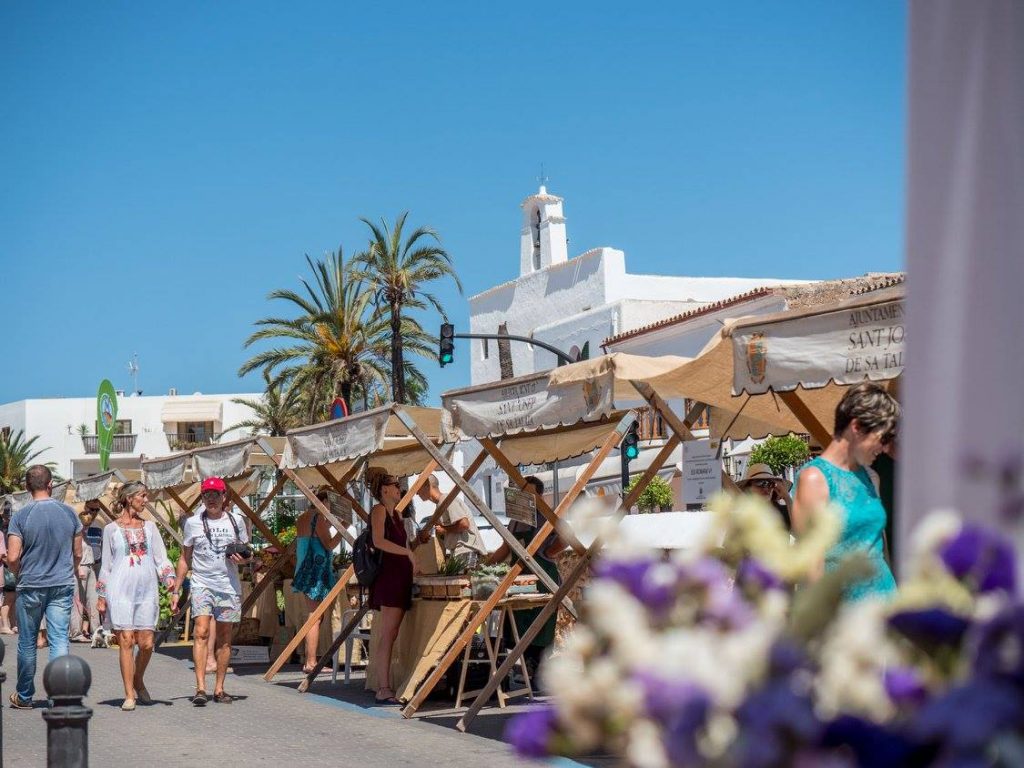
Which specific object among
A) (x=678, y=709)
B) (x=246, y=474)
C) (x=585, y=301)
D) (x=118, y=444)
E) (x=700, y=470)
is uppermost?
(x=585, y=301)

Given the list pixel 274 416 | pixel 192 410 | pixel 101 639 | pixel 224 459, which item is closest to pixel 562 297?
pixel 274 416

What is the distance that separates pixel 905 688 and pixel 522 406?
8.25m

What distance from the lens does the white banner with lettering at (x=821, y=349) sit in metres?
6.42

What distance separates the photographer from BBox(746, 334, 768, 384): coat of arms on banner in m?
7.16

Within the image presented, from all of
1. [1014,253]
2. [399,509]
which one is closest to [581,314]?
[399,509]

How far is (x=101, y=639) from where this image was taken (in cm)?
1970

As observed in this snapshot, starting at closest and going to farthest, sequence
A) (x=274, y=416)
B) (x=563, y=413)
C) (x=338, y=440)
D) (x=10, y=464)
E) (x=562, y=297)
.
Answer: (x=563, y=413) < (x=338, y=440) < (x=562, y=297) < (x=274, y=416) < (x=10, y=464)

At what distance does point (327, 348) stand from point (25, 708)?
30724 millimetres

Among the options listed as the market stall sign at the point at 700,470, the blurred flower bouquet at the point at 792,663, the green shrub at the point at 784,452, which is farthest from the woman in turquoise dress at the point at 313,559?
the green shrub at the point at 784,452

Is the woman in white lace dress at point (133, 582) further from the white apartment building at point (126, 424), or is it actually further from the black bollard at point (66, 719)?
→ the white apartment building at point (126, 424)

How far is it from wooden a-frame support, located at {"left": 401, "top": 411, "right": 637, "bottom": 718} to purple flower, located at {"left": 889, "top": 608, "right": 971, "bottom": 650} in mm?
7841

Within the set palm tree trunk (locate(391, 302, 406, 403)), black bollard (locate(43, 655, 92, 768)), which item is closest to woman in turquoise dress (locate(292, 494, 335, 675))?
black bollard (locate(43, 655, 92, 768))

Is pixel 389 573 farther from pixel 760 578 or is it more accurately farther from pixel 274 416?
pixel 274 416

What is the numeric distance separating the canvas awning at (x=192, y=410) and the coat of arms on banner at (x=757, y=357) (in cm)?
9199
